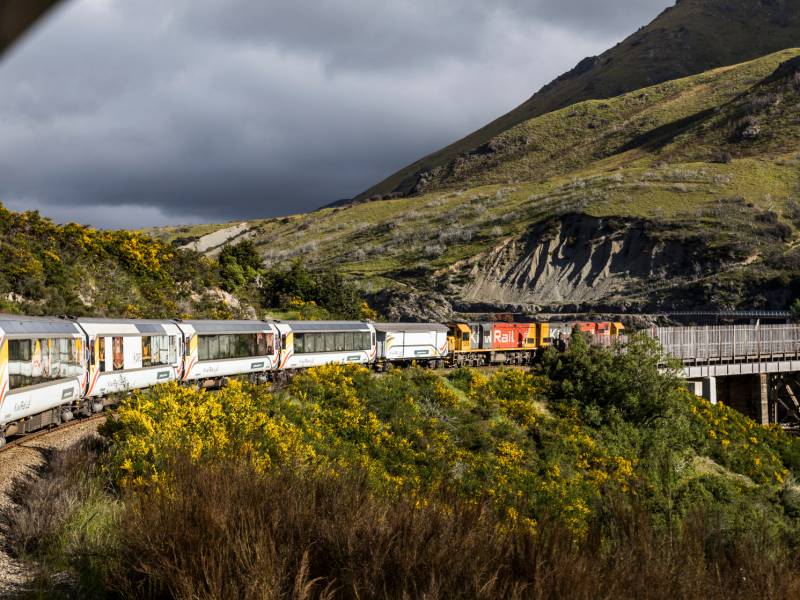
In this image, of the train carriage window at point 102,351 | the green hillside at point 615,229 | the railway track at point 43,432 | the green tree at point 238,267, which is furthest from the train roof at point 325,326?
the green hillside at point 615,229

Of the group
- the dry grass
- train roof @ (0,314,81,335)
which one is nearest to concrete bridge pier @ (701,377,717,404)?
train roof @ (0,314,81,335)

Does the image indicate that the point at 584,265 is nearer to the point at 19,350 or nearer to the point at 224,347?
the point at 224,347

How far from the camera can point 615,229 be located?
86.9 m

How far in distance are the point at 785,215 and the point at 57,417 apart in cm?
8305

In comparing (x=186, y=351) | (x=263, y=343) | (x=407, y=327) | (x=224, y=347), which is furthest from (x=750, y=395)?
(x=186, y=351)

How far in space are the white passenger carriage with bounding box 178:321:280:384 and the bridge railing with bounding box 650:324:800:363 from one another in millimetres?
19837

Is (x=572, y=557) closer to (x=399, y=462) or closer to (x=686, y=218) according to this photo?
(x=399, y=462)

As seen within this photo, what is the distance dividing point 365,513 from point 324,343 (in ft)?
87.7

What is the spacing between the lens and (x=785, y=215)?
82562mm

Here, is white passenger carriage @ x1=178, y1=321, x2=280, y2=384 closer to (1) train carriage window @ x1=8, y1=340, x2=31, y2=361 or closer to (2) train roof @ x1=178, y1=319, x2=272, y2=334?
(2) train roof @ x1=178, y1=319, x2=272, y2=334

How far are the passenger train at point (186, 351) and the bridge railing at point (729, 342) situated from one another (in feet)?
23.1

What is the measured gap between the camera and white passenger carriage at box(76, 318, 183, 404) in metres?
21.8

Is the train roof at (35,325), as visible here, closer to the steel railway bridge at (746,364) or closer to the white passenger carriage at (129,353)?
the white passenger carriage at (129,353)

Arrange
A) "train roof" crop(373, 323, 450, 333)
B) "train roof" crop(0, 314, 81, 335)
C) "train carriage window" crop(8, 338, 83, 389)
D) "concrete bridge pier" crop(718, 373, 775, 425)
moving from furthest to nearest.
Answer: "concrete bridge pier" crop(718, 373, 775, 425)
"train roof" crop(373, 323, 450, 333)
"train carriage window" crop(8, 338, 83, 389)
"train roof" crop(0, 314, 81, 335)
